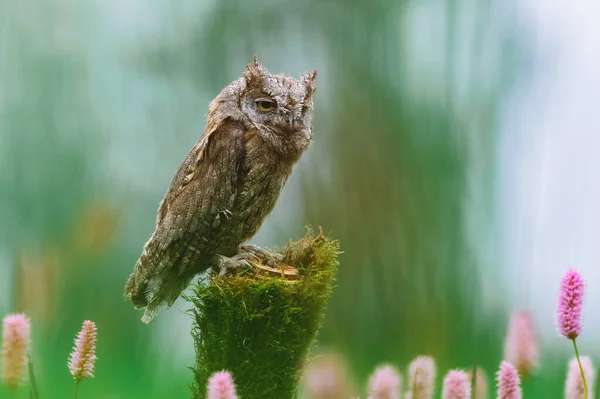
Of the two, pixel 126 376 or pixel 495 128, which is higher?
pixel 495 128

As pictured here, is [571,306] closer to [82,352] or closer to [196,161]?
[196,161]

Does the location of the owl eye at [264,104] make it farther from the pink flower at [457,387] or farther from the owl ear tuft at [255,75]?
the pink flower at [457,387]

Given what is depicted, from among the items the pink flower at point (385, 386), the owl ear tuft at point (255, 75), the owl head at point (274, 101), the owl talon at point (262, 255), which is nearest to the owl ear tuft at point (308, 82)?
the owl head at point (274, 101)

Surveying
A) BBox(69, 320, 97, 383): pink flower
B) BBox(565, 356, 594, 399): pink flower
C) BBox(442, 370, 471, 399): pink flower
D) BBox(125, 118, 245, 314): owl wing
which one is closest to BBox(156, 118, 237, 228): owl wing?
BBox(125, 118, 245, 314): owl wing

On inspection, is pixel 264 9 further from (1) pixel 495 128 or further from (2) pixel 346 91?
(1) pixel 495 128

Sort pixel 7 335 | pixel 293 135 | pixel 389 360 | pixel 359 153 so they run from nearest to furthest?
pixel 7 335
pixel 293 135
pixel 389 360
pixel 359 153

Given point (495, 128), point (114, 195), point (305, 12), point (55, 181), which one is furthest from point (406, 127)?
point (55, 181)

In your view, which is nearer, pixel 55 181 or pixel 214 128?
pixel 214 128
